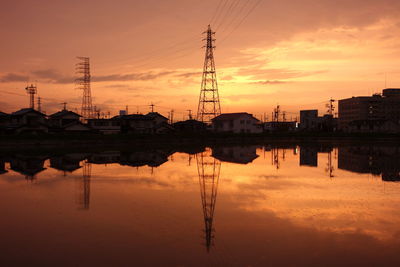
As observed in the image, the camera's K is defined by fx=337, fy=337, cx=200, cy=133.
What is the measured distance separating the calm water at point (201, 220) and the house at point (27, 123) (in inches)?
1601

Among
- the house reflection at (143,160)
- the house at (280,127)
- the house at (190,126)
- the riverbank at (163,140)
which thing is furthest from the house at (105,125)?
the house at (280,127)

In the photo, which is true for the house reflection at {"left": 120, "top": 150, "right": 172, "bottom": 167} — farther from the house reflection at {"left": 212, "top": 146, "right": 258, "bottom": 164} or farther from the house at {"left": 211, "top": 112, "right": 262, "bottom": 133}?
the house at {"left": 211, "top": 112, "right": 262, "bottom": 133}

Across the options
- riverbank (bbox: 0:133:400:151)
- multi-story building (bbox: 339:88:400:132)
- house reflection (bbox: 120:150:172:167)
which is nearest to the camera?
house reflection (bbox: 120:150:172:167)

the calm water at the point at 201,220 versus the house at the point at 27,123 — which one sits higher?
the house at the point at 27,123

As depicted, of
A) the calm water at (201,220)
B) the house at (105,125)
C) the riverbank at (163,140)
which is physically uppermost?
the house at (105,125)

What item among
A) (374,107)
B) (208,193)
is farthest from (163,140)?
(374,107)

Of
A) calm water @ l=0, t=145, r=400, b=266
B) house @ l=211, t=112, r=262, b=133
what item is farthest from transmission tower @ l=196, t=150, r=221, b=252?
house @ l=211, t=112, r=262, b=133

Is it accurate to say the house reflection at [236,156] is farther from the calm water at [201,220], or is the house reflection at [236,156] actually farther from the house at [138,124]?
the house at [138,124]

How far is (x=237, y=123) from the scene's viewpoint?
237 feet

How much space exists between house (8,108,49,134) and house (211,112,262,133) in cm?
3540

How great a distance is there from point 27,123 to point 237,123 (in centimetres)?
4044

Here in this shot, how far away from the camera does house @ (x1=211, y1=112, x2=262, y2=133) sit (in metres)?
72.2

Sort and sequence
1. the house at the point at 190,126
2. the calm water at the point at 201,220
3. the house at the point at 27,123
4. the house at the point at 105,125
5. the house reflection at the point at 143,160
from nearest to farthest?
the calm water at the point at 201,220, the house reflection at the point at 143,160, the house at the point at 27,123, the house at the point at 105,125, the house at the point at 190,126

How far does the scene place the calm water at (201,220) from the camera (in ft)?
25.5
